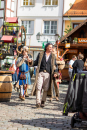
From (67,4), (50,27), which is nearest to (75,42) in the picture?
(50,27)

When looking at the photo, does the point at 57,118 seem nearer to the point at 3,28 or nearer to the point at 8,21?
the point at 3,28

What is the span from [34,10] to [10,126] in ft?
84.5

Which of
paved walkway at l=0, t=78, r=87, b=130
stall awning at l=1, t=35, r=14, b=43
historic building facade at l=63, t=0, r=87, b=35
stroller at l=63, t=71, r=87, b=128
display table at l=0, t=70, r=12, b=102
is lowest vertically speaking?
paved walkway at l=0, t=78, r=87, b=130

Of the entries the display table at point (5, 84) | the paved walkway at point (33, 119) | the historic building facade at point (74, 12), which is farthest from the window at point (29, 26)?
the paved walkway at point (33, 119)

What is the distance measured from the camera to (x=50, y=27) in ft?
99.7

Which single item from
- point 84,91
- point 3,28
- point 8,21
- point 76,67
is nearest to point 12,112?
point 84,91

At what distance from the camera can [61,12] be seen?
29.7 meters

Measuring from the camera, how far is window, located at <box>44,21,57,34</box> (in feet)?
99.2

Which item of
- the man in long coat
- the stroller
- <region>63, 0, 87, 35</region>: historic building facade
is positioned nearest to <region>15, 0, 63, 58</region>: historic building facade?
<region>63, 0, 87, 35</region>: historic building facade

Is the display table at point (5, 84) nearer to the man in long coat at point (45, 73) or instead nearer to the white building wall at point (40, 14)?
the man in long coat at point (45, 73)

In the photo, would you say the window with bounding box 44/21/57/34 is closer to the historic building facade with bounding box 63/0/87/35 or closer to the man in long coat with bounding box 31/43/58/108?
the historic building facade with bounding box 63/0/87/35

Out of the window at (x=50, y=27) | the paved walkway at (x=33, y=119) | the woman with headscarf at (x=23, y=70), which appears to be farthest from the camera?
the window at (x=50, y=27)

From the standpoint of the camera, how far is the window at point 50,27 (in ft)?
99.2

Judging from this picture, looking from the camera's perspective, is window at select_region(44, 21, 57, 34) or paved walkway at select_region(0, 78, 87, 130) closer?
paved walkway at select_region(0, 78, 87, 130)
